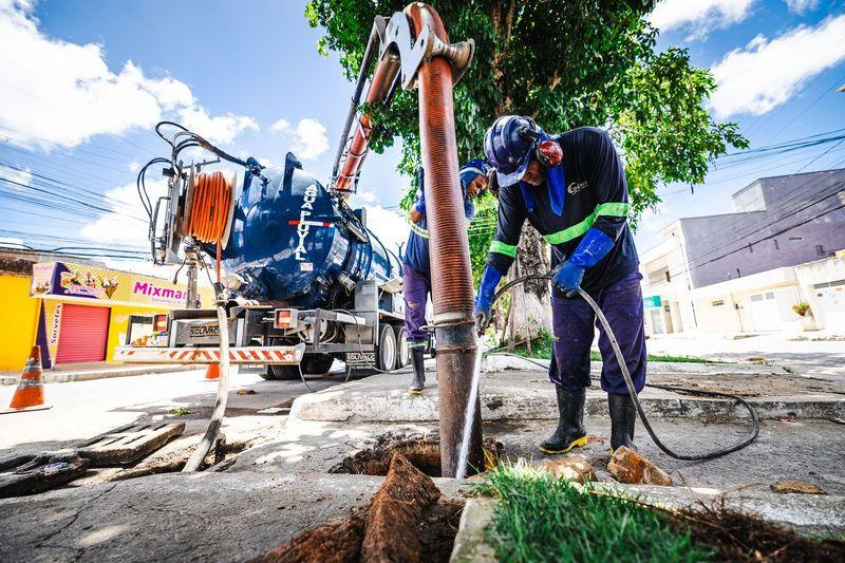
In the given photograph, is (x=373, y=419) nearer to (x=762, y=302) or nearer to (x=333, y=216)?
(x=333, y=216)

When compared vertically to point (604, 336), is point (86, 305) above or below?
above

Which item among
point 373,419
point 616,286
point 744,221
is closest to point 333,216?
point 373,419

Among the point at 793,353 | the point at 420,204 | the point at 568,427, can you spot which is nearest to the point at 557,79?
the point at 420,204

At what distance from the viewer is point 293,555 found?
86cm

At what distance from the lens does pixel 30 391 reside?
4863mm

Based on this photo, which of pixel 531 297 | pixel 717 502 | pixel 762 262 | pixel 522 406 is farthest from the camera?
pixel 762 262

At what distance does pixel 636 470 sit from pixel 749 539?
2.45ft

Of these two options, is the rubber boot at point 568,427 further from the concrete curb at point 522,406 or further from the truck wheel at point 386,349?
the truck wheel at point 386,349

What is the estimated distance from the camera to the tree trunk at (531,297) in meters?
6.55

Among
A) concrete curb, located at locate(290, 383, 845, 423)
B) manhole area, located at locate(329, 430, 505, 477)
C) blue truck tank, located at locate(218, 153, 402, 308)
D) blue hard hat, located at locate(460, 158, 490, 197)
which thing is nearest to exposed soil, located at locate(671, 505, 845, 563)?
manhole area, located at locate(329, 430, 505, 477)

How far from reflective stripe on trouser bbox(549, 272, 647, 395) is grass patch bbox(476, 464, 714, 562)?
1220 millimetres

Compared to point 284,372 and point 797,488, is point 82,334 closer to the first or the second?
point 284,372

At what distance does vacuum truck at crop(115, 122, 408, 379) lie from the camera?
13.6 feet

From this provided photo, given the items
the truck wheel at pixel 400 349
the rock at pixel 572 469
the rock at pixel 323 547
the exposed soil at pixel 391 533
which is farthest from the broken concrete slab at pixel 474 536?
the truck wheel at pixel 400 349
